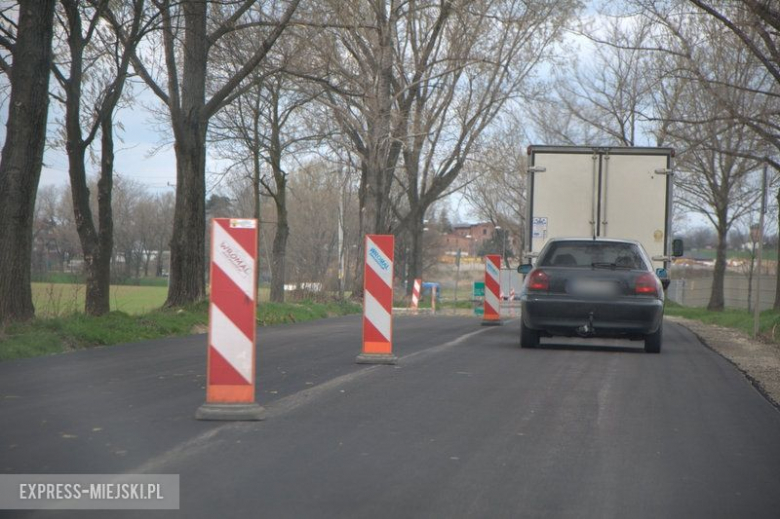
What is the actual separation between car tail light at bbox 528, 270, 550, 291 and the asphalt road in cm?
251

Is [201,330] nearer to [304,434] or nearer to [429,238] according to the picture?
[304,434]

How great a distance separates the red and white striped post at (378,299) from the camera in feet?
35.3

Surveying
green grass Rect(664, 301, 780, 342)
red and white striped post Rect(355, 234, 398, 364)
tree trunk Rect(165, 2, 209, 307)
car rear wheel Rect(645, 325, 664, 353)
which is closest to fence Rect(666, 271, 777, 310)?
green grass Rect(664, 301, 780, 342)

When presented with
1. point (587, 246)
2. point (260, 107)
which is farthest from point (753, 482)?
point (260, 107)

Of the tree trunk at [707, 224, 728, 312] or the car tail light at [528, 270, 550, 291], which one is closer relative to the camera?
the car tail light at [528, 270, 550, 291]

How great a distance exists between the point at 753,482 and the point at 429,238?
80.6 m

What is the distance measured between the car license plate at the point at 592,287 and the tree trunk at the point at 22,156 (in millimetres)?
7895

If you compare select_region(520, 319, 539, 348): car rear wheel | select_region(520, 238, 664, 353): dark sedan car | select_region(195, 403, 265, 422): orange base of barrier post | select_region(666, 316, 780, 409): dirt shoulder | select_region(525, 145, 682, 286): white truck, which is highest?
select_region(525, 145, 682, 286): white truck

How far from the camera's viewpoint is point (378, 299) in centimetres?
1089

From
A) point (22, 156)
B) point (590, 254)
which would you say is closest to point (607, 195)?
point (590, 254)

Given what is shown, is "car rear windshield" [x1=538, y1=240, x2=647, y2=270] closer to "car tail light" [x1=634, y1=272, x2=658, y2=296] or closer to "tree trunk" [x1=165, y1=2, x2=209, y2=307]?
"car tail light" [x1=634, y1=272, x2=658, y2=296]

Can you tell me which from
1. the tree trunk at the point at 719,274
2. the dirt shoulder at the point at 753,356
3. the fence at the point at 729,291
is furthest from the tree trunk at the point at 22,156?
the tree trunk at the point at 719,274

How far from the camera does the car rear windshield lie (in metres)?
13.5

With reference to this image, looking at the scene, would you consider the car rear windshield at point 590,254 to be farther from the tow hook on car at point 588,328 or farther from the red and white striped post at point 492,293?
the red and white striped post at point 492,293
